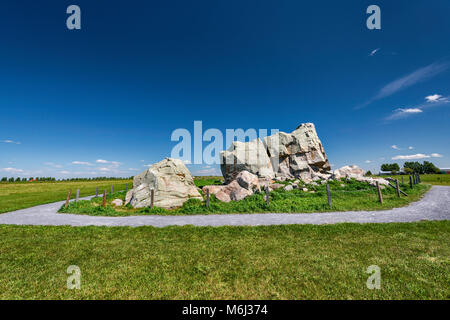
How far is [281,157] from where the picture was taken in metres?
31.7

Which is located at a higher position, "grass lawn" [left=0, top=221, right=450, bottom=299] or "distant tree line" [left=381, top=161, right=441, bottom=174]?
"distant tree line" [left=381, top=161, right=441, bottom=174]

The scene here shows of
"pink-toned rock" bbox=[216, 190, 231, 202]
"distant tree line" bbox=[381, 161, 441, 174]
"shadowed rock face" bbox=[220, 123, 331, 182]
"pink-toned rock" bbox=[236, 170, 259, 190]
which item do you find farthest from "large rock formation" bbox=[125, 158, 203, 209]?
"distant tree line" bbox=[381, 161, 441, 174]

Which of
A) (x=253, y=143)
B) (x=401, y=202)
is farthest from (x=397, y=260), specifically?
(x=253, y=143)

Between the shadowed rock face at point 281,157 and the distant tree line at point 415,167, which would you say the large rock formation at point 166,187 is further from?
the distant tree line at point 415,167

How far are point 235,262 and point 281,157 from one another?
28434 mm

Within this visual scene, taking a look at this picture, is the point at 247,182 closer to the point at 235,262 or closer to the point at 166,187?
the point at 166,187

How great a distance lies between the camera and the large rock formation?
632 inches

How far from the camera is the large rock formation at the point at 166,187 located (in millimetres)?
16047

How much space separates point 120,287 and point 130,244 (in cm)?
315

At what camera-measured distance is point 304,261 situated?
511 cm

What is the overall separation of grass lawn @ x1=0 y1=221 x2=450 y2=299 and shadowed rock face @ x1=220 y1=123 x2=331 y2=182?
20248mm

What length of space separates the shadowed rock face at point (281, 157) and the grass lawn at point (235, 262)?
797 inches

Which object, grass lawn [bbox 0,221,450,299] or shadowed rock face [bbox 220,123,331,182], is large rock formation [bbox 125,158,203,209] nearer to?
grass lawn [bbox 0,221,450,299]
